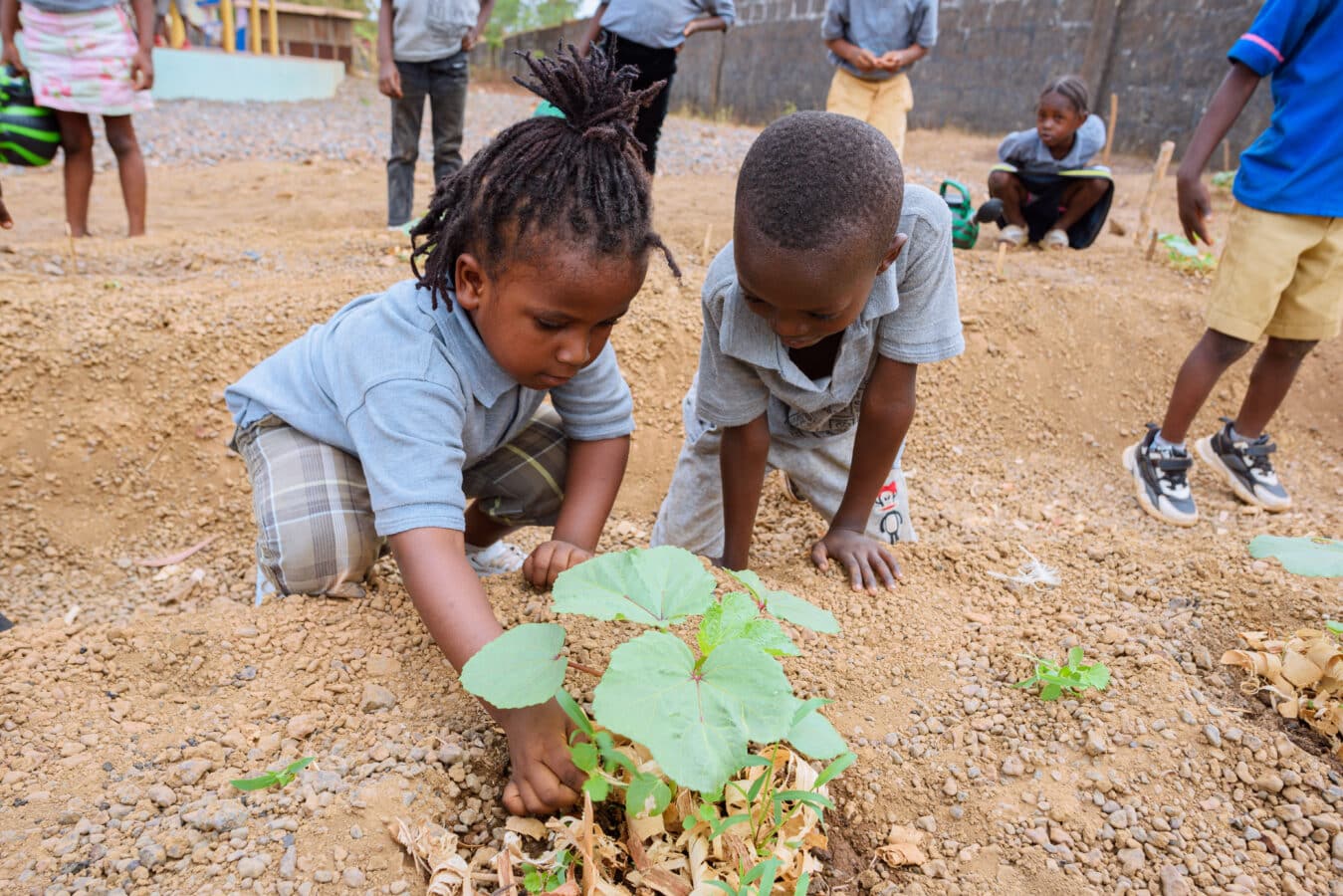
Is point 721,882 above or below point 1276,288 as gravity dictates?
below

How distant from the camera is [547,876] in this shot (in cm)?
109

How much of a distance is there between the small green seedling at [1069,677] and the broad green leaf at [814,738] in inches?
21.4

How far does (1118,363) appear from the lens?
3.87m

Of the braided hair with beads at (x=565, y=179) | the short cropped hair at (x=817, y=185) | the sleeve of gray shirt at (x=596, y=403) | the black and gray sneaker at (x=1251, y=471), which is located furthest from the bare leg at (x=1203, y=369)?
the braided hair with beads at (x=565, y=179)

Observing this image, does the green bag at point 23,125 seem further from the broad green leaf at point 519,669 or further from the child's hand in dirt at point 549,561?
the broad green leaf at point 519,669

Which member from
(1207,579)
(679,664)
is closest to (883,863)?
(679,664)

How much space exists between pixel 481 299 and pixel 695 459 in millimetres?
1136

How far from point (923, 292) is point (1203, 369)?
1455 mm

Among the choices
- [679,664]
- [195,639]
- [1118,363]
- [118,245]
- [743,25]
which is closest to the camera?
[679,664]

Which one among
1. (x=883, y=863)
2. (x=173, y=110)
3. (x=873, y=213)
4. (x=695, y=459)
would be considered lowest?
(x=173, y=110)

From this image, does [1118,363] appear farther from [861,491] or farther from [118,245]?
[118,245]

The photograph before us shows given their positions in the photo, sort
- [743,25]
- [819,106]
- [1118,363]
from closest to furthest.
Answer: [1118,363] → [819,106] → [743,25]

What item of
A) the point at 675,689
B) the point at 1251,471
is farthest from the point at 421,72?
the point at 675,689

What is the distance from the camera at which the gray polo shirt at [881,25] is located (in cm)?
485
